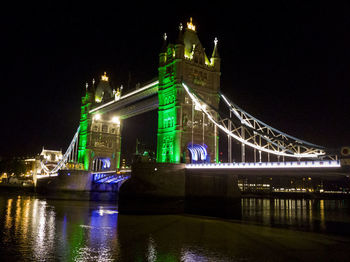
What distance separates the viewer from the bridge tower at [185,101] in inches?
1558

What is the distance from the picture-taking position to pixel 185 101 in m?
40.5

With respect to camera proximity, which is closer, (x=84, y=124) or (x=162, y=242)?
(x=162, y=242)

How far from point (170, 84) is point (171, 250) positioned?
89.9 feet

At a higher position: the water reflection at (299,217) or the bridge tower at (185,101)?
the bridge tower at (185,101)

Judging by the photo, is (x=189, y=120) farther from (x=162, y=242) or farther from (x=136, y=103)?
(x=162, y=242)

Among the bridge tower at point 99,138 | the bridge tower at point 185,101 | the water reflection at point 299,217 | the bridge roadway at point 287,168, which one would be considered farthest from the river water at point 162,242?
the bridge tower at point 99,138

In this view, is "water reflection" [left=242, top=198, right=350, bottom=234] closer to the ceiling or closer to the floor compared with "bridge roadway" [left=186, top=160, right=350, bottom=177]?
closer to the floor

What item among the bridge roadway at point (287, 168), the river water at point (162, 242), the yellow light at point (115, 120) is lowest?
the river water at point (162, 242)

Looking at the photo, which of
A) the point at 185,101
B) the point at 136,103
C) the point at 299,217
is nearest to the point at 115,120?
the point at 136,103

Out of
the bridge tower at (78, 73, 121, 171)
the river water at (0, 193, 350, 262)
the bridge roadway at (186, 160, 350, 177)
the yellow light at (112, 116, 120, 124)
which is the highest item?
the yellow light at (112, 116, 120, 124)

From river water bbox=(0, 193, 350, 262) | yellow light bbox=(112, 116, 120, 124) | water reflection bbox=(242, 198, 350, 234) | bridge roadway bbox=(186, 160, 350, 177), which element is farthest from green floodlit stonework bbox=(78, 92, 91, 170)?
river water bbox=(0, 193, 350, 262)

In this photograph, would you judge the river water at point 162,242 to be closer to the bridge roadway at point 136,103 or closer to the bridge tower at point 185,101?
the bridge tower at point 185,101

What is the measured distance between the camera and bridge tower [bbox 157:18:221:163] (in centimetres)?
3956

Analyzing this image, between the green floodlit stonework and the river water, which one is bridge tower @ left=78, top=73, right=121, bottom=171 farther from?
the river water
